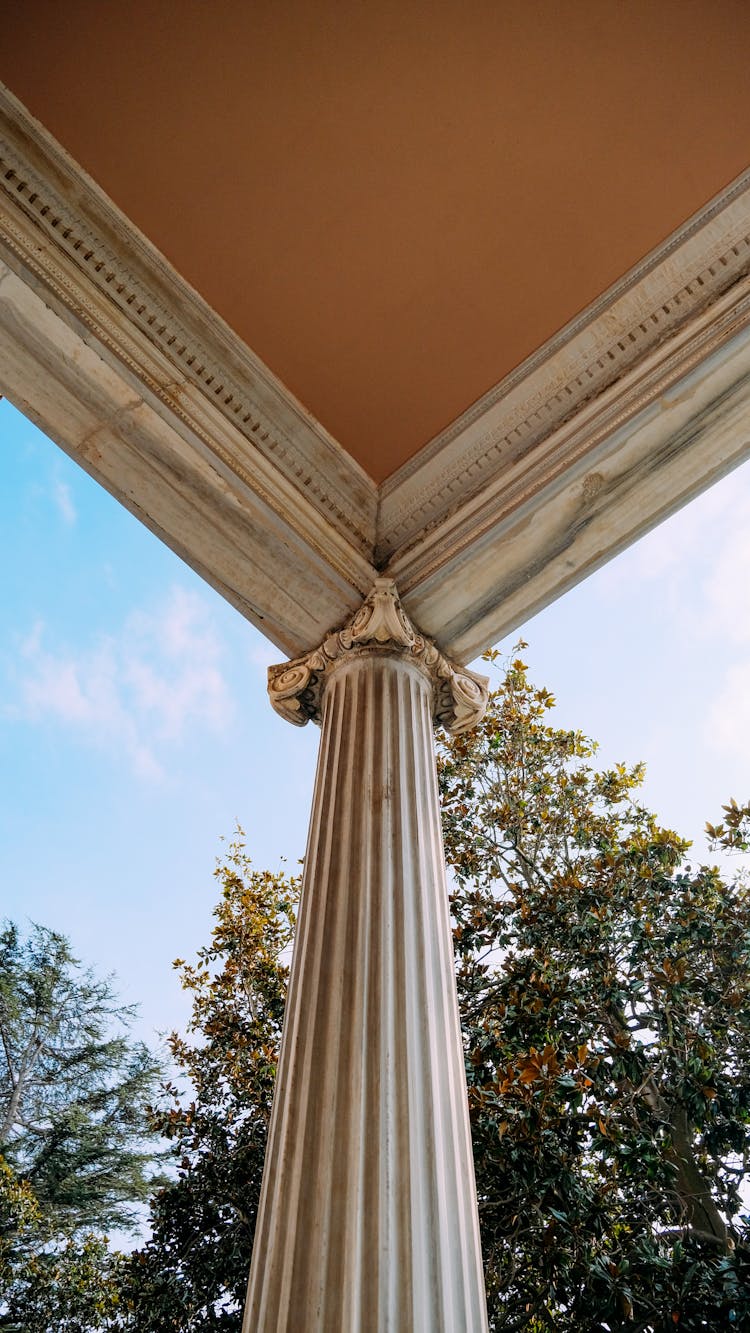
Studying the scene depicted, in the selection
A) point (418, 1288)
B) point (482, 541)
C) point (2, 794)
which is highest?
point (2, 794)

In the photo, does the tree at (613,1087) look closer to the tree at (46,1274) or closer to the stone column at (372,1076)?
the stone column at (372,1076)

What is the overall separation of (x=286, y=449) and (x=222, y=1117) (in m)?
8.27

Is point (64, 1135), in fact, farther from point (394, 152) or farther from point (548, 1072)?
point (394, 152)

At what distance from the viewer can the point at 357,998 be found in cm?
448

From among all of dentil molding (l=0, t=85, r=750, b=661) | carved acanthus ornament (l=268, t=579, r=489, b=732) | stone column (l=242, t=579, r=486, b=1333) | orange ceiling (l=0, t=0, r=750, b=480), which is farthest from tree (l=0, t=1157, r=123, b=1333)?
orange ceiling (l=0, t=0, r=750, b=480)

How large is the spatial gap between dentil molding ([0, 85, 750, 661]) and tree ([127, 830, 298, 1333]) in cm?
618

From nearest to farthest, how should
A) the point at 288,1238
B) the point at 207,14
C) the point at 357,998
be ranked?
1. the point at 288,1238
2. the point at 357,998
3. the point at 207,14

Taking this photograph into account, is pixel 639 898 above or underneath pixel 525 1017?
above

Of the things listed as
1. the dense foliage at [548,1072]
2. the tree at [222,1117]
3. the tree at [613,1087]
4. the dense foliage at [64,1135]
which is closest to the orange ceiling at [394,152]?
the dense foliage at [548,1072]

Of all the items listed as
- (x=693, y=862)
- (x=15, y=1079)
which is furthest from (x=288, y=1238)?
(x=15, y=1079)

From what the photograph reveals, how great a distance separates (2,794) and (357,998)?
21015mm

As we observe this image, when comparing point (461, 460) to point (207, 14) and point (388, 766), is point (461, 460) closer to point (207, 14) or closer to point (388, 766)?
point (388, 766)

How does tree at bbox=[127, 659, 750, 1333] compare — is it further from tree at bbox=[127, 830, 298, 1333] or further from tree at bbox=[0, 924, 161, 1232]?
tree at bbox=[0, 924, 161, 1232]

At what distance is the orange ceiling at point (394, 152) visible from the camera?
679 cm
